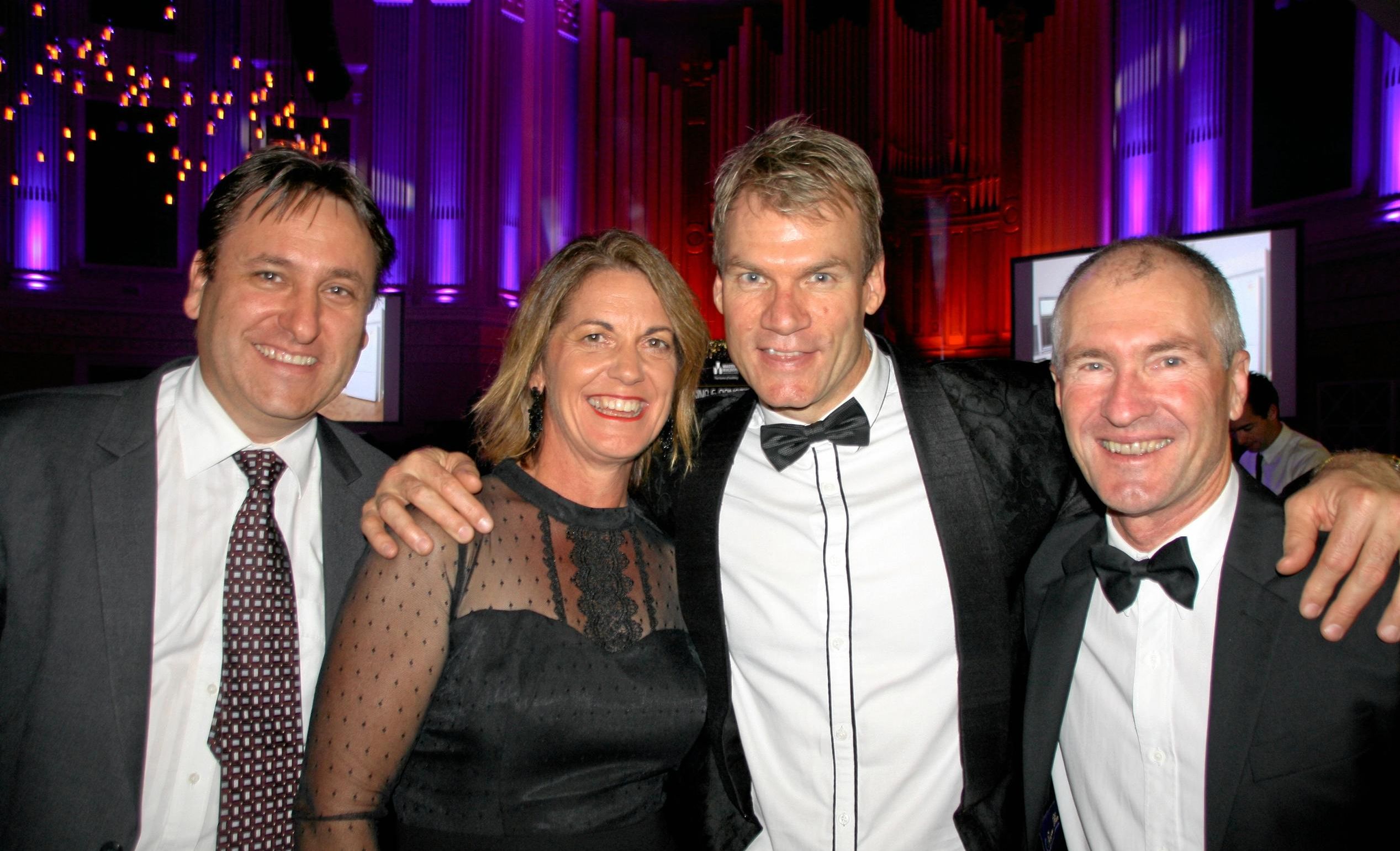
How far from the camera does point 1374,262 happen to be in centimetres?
581

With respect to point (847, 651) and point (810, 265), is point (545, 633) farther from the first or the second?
point (810, 265)

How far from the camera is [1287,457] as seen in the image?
471 centimetres

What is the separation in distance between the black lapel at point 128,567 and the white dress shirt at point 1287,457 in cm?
519

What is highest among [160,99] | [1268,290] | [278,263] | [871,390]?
[160,99]

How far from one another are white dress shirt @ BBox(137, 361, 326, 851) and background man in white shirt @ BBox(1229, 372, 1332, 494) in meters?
4.73

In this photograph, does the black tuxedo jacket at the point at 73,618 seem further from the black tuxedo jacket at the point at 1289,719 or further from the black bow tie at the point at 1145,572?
the black tuxedo jacket at the point at 1289,719

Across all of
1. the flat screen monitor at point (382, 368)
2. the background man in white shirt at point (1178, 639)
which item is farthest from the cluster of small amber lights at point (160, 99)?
the background man in white shirt at point (1178, 639)

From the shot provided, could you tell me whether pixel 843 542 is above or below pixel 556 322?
below

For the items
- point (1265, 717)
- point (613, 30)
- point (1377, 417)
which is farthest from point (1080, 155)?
point (1265, 717)

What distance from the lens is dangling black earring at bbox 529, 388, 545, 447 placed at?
6.88ft

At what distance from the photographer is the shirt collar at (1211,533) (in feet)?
5.40

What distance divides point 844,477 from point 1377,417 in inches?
227

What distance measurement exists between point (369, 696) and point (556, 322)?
0.91 meters

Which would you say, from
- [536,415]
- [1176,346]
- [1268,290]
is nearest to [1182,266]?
[1176,346]
